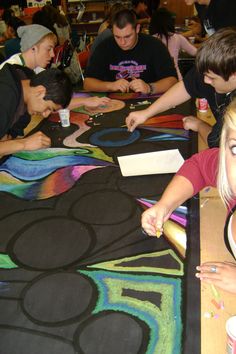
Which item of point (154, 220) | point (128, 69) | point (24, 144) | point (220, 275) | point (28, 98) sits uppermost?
point (128, 69)

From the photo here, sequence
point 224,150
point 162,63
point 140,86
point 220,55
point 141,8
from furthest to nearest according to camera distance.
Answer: point 141,8
point 162,63
point 140,86
point 220,55
point 224,150

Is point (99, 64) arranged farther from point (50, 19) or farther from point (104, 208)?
point (104, 208)

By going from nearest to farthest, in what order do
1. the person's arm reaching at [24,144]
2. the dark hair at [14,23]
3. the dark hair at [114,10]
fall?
1. the person's arm reaching at [24,144]
2. the dark hair at [114,10]
3. the dark hair at [14,23]

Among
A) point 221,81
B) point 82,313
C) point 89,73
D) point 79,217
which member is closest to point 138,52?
point 89,73

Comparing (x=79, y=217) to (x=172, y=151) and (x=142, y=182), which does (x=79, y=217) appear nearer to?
(x=142, y=182)

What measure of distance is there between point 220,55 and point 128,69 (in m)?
1.14

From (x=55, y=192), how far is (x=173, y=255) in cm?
50

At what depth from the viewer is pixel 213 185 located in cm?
117

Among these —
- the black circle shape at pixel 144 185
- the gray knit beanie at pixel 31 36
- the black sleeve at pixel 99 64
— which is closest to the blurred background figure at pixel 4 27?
the gray knit beanie at pixel 31 36

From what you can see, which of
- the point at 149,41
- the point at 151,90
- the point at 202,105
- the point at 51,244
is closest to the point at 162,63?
the point at 149,41

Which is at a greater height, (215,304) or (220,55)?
(220,55)

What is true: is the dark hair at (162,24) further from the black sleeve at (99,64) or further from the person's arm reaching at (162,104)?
the person's arm reaching at (162,104)

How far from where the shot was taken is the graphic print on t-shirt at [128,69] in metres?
2.33

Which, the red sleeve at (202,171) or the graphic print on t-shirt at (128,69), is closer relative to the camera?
the red sleeve at (202,171)
